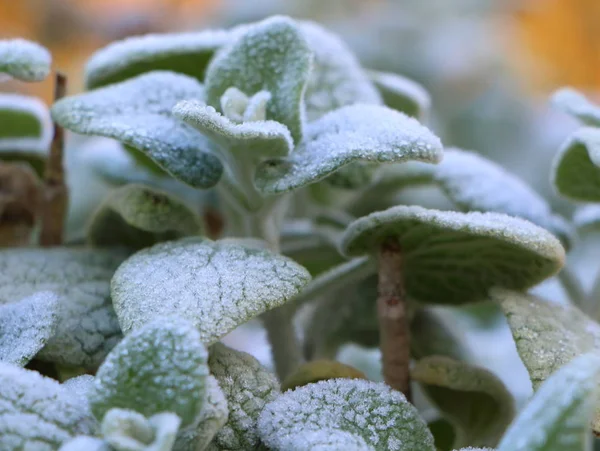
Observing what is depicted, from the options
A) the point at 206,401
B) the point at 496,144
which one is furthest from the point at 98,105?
the point at 496,144

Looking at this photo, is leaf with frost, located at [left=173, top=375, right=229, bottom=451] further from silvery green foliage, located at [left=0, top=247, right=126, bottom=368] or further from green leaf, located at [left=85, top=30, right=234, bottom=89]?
green leaf, located at [left=85, top=30, right=234, bottom=89]

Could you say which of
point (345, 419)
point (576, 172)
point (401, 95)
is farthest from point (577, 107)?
point (345, 419)

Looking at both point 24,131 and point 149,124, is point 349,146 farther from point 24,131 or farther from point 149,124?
point 24,131

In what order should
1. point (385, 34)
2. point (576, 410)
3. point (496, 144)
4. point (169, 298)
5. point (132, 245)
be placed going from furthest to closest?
point (385, 34)
point (496, 144)
point (132, 245)
point (169, 298)
point (576, 410)

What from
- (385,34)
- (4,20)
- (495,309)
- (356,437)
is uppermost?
(356,437)

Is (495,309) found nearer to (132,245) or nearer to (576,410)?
(132,245)

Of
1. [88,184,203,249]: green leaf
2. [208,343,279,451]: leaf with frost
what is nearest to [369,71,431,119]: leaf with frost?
[88,184,203,249]: green leaf
